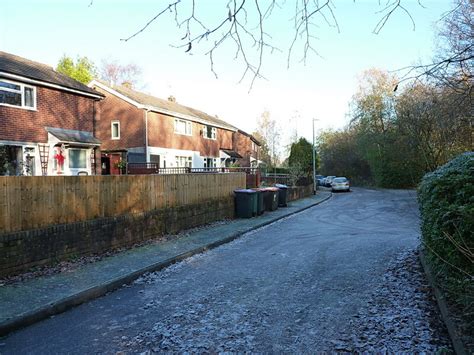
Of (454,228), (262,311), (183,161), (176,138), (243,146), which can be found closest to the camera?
(454,228)

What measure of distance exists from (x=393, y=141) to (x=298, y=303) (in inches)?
1535

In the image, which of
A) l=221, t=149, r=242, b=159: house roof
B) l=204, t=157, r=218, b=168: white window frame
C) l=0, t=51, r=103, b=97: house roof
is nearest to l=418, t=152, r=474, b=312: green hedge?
l=0, t=51, r=103, b=97: house roof

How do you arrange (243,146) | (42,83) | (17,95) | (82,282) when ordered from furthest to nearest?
(243,146)
(42,83)
(17,95)
(82,282)

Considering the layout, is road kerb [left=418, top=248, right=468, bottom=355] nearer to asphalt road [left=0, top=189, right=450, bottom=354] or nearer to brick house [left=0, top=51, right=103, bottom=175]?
asphalt road [left=0, top=189, right=450, bottom=354]

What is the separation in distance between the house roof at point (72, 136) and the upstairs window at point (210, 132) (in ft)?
51.3

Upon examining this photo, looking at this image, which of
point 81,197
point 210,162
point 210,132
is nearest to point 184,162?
point 210,162

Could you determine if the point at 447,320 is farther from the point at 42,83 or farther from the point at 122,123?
the point at 122,123

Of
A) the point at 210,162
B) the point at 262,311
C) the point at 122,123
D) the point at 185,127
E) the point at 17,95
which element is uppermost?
the point at 185,127

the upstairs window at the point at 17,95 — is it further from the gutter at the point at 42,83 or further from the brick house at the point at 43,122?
the gutter at the point at 42,83

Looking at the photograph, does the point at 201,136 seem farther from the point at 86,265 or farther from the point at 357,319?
the point at 357,319

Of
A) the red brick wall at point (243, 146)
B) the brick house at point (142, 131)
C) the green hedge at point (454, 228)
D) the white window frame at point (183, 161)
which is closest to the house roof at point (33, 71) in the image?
the brick house at point (142, 131)

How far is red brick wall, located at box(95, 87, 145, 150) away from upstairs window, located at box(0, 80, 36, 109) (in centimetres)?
973

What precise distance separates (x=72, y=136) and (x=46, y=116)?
1.47m

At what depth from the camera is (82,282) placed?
22.3 feet
